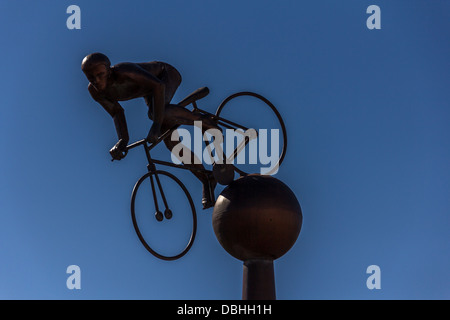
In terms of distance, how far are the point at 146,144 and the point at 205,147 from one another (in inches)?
55.2

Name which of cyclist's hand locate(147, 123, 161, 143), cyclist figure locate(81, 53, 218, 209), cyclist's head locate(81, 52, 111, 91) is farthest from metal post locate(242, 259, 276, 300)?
cyclist's head locate(81, 52, 111, 91)

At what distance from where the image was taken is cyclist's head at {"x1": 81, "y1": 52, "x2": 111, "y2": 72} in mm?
11188

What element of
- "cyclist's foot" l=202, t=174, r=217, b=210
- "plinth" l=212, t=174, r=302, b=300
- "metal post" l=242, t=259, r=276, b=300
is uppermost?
"cyclist's foot" l=202, t=174, r=217, b=210

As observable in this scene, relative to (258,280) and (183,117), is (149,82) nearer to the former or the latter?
(183,117)

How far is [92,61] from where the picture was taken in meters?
11.2

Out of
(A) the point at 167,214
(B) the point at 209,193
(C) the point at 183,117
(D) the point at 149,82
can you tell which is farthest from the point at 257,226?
(D) the point at 149,82

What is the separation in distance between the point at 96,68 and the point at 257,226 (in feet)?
11.6

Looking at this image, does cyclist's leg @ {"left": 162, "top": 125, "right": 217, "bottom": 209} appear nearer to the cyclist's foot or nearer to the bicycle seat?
the cyclist's foot

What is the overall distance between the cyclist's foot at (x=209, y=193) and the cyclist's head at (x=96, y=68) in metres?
2.72

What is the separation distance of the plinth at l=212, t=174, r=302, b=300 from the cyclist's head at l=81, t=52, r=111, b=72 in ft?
9.59

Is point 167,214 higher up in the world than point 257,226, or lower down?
higher up
